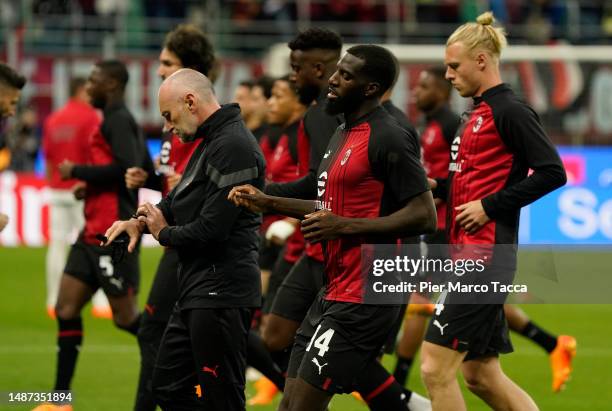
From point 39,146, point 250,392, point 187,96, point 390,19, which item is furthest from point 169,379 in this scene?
point 390,19

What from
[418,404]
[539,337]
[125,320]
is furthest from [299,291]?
[539,337]

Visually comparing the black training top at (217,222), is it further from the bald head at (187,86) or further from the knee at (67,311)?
the knee at (67,311)

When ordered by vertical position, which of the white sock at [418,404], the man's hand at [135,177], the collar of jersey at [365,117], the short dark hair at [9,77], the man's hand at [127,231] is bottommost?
the white sock at [418,404]

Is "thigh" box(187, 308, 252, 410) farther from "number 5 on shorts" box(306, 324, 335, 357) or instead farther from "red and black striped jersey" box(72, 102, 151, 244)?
"red and black striped jersey" box(72, 102, 151, 244)

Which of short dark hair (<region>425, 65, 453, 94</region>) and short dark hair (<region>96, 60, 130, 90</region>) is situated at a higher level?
short dark hair (<region>96, 60, 130, 90</region>)

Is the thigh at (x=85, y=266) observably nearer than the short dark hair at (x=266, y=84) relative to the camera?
Yes

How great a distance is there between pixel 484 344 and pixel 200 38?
2.80 meters

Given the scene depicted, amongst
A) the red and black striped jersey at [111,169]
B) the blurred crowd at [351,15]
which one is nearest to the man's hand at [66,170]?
the red and black striped jersey at [111,169]

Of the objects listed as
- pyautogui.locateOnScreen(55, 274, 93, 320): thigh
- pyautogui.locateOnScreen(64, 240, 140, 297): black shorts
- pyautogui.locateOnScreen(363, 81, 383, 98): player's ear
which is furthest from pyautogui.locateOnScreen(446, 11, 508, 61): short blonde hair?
pyautogui.locateOnScreen(55, 274, 93, 320): thigh

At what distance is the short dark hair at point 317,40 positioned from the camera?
7512 millimetres

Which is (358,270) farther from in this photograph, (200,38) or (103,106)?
(103,106)

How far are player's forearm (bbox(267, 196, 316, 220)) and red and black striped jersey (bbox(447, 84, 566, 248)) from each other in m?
1.02

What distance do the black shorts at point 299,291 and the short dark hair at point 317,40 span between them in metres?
1.34

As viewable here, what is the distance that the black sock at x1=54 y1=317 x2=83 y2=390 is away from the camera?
347 inches
